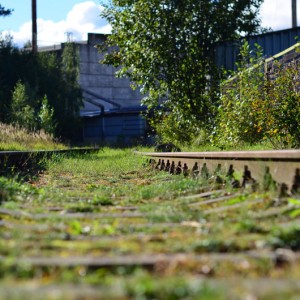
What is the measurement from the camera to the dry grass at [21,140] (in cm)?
2072

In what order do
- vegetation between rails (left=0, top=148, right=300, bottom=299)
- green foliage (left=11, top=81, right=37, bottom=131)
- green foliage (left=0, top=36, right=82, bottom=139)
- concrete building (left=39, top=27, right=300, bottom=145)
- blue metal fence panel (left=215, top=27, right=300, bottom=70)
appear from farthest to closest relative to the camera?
1. concrete building (left=39, top=27, right=300, bottom=145)
2. green foliage (left=0, top=36, right=82, bottom=139)
3. green foliage (left=11, top=81, right=37, bottom=131)
4. blue metal fence panel (left=215, top=27, right=300, bottom=70)
5. vegetation between rails (left=0, top=148, right=300, bottom=299)

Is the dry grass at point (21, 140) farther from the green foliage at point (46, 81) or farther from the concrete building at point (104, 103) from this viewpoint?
the green foliage at point (46, 81)

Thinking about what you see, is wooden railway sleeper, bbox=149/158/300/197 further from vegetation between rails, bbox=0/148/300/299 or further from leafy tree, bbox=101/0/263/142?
leafy tree, bbox=101/0/263/142

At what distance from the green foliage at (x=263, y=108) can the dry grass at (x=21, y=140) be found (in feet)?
25.6

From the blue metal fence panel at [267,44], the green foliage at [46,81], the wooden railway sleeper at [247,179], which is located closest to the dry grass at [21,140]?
the blue metal fence panel at [267,44]

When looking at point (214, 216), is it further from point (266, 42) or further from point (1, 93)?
point (1, 93)

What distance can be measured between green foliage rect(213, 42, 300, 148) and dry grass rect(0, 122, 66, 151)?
25.6 ft

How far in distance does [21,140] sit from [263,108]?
38.4 ft

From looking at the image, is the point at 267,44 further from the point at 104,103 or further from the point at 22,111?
the point at 104,103

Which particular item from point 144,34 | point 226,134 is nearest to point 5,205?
point 226,134

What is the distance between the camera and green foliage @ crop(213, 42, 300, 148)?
11742 mm

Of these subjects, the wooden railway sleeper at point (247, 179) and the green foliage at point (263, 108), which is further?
the green foliage at point (263, 108)

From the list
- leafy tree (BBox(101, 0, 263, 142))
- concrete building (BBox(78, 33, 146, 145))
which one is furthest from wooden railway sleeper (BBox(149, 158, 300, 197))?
concrete building (BBox(78, 33, 146, 145))

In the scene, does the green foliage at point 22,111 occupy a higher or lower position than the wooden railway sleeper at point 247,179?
higher
